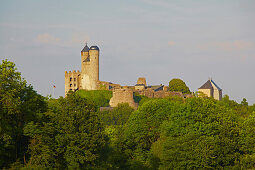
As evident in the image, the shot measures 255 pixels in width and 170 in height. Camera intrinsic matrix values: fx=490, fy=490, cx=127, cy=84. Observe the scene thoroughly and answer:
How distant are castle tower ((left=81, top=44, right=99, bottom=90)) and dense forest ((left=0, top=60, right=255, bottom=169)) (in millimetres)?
53551

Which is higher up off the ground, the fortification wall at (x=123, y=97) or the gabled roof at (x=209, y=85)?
the gabled roof at (x=209, y=85)

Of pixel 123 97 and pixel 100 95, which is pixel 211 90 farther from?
pixel 123 97

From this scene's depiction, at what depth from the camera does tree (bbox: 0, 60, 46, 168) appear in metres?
36.5

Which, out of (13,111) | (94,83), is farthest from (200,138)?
(94,83)

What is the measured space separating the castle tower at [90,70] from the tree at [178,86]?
20.6 metres

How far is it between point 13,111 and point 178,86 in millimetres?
86959

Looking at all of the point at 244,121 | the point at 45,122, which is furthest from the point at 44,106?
the point at 244,121

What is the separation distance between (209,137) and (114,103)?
5396 cm

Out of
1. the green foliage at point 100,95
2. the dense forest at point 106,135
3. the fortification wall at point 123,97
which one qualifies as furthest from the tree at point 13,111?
the green foliage at point 100,95

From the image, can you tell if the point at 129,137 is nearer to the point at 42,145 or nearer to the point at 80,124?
the point at 80,124

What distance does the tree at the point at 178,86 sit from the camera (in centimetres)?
12156

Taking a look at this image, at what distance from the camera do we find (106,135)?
4909 cm

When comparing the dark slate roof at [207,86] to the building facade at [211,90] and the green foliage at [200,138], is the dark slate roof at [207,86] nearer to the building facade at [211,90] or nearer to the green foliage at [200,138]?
the building facade at [211,90]

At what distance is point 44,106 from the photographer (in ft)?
137
